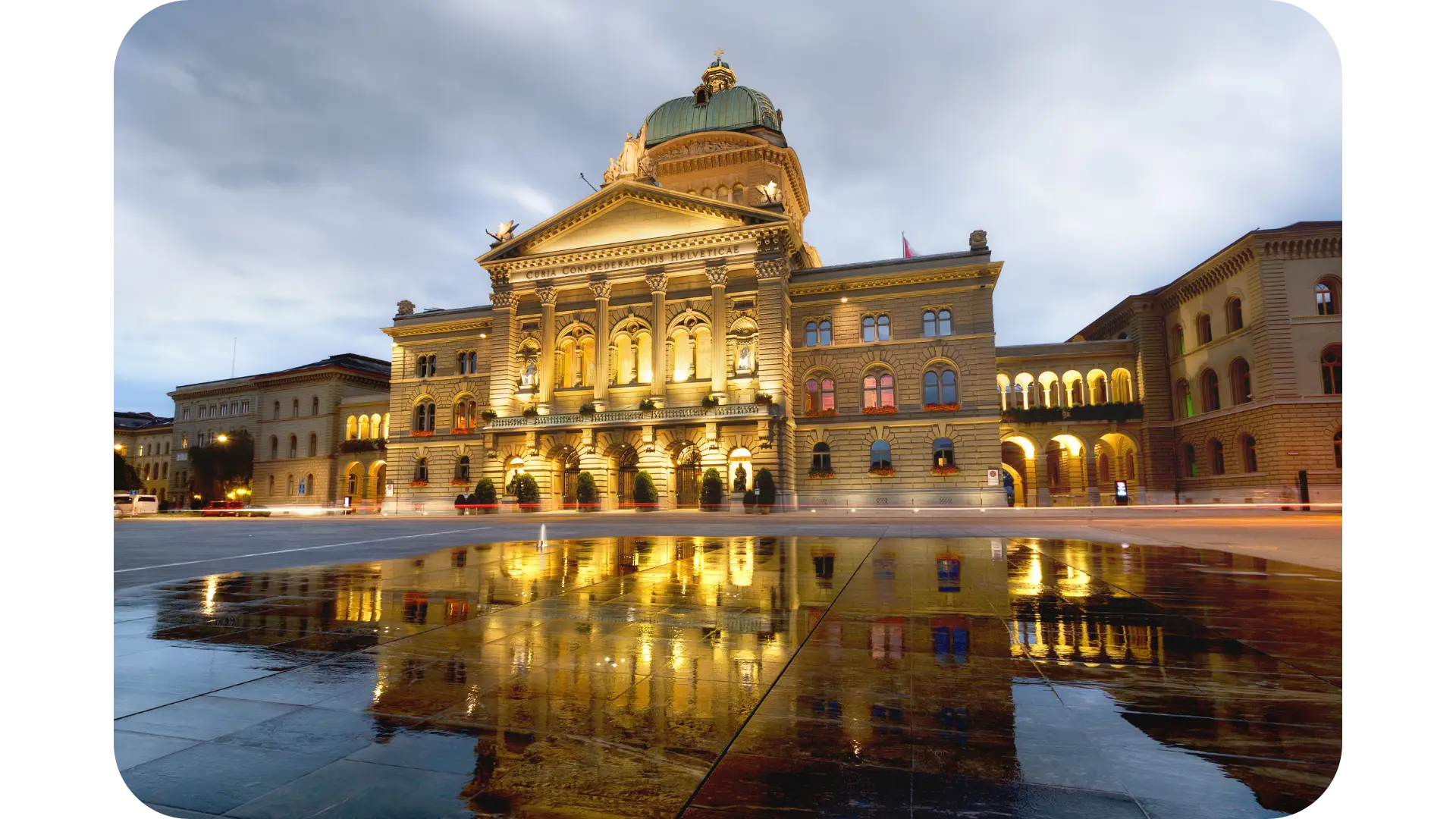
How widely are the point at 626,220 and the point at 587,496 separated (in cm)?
1669

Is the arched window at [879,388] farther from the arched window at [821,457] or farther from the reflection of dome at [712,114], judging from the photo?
the reflection of dome at [712,114]

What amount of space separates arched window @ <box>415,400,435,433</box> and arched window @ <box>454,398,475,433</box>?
78.3 inches

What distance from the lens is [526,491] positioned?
3894cm

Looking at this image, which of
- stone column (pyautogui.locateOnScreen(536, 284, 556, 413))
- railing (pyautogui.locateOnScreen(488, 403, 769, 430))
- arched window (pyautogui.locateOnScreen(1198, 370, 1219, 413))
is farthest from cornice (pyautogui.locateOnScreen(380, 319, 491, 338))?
arched window (pyautogui.locateOnScreen(1198, 370, 1219, 413))

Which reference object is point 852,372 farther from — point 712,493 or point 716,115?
point 716,115

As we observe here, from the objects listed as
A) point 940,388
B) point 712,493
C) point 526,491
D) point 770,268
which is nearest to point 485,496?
point 526,491

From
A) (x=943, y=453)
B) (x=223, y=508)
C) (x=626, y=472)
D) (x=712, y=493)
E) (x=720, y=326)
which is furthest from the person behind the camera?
(x=223, y=508)

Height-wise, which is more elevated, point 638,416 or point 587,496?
point 638,416

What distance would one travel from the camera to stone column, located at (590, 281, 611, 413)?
133 ft
